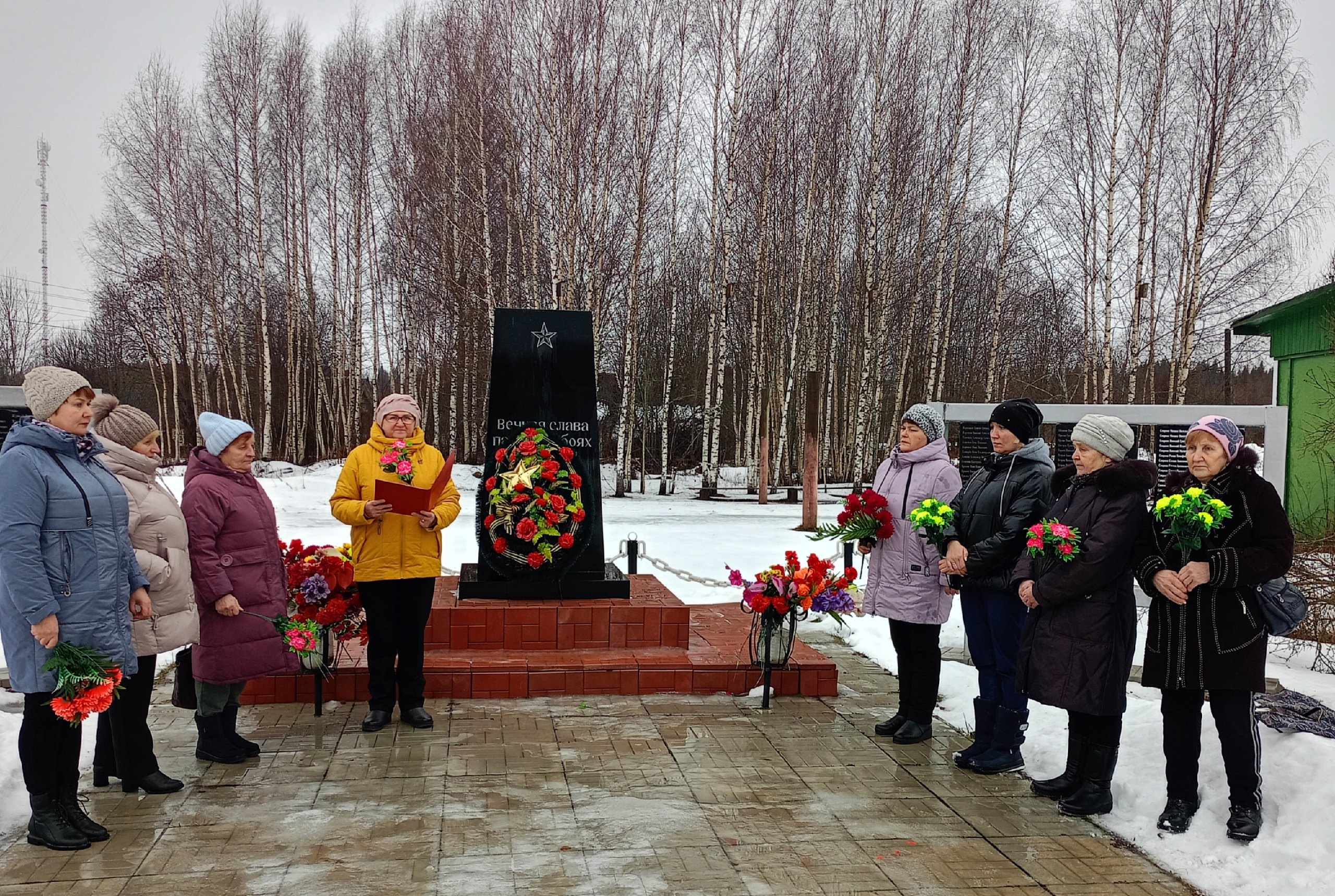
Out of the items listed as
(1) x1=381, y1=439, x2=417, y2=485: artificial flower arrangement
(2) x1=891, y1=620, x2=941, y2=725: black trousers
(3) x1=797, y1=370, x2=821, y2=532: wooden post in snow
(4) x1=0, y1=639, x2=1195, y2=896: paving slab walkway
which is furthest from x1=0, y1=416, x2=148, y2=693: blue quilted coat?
(3) x1=797, y1=370, x2=821, y2=532: wooden post in snow

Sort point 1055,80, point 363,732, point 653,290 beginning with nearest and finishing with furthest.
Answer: point 363,732, point 1055,80, point 653,290

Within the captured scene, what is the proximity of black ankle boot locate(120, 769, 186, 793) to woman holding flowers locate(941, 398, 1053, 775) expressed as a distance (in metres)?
3.56

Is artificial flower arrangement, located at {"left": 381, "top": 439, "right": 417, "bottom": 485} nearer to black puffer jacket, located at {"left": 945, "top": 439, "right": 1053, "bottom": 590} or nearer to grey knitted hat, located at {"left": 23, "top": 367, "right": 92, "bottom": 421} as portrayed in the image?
grey knitted hat, located at {"left": 23, "top": 367, "right": 92, "bottom": 421}

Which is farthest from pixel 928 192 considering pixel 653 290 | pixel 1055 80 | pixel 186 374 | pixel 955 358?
pixel 186 374

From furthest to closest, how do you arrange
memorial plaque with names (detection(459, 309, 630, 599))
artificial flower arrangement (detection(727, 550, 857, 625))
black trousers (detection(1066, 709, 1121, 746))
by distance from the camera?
1. memorial plaque with names (detection(459, 309, 630, 599))
2. artificial flower arrangement (detection(727, 550, 857, 625))
3. black trousers (detection(1066, 709, 1121, 746))

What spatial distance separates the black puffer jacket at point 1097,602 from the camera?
4.05 meters

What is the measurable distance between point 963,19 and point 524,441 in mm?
17012

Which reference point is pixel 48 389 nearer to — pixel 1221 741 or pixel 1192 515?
pixel 1192 515

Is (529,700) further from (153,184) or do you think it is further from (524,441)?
(153,184)

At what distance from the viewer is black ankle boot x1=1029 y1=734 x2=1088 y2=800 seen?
4391 mm

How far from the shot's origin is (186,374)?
3134 centimetres

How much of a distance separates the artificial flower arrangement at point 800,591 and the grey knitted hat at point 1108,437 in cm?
189

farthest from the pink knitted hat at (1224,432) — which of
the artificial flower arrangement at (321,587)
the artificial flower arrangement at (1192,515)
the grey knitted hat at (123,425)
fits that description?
the grey knitted hat at (123,425)

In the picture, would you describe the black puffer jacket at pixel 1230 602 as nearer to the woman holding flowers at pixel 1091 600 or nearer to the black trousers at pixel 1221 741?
the black trousers at pixel 1221 741
